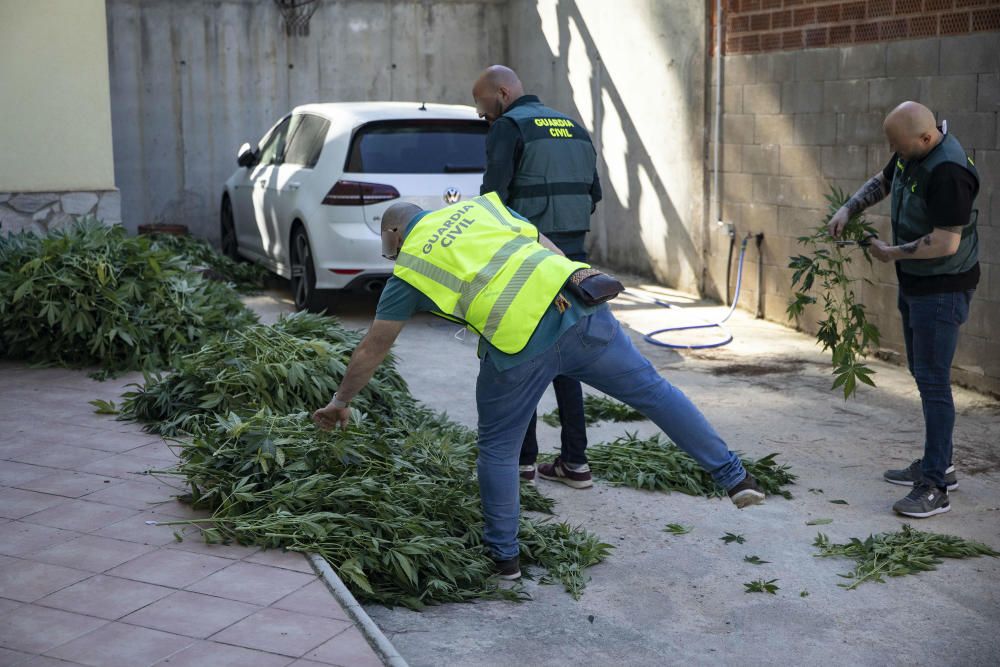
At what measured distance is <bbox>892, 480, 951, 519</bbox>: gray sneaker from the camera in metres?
5.57

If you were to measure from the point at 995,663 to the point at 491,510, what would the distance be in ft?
6.24

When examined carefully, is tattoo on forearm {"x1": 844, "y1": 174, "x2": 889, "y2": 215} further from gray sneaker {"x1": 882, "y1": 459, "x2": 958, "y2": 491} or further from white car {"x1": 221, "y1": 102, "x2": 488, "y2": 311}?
white car {"x1": 221, "y1": 102, "x2": 488, "y2": 311}

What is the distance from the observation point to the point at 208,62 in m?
14.6

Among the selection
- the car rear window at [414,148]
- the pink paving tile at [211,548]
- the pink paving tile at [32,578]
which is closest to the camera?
the pink paving tile at [32,578]

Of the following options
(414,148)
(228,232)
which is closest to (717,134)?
(414,148)

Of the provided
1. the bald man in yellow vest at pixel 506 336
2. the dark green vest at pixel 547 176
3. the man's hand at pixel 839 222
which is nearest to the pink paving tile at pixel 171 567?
the bald man in yellow vest at pixel 506 336

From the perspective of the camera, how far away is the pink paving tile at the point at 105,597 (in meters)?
4.03

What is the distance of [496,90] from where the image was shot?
593 cm

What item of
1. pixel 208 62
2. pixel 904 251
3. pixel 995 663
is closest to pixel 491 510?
→ pixel 995 663

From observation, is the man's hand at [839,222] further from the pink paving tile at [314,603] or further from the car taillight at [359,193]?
the car taillight at [359,193]

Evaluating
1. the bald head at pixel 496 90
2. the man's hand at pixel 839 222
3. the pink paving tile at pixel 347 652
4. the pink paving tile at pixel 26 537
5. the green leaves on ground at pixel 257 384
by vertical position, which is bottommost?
the pink paving tile at pixel 347 652

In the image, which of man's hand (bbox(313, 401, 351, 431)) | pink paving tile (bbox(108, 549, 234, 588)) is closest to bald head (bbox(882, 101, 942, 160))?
man's hand (bbox(313, 401, 351, 431))

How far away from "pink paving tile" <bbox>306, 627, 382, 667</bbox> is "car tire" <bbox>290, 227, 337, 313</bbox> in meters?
6.56

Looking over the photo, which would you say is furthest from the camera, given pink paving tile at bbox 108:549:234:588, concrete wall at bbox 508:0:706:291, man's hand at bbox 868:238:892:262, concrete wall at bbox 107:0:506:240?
concrete wall at bbox 107:0:506:240
